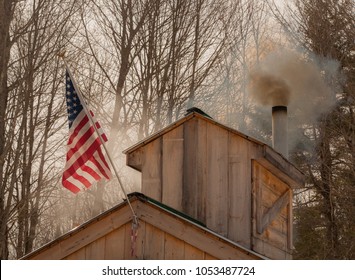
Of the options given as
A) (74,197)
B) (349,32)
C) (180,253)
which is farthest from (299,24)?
(180,253)

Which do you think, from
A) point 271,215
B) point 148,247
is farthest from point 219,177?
point 148,247

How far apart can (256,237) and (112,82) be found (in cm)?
1330

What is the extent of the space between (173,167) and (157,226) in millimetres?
3082

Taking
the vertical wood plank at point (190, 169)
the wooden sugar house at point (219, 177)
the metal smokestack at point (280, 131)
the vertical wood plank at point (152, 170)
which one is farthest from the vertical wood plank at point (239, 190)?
the metal smokestack at point (280, 131)

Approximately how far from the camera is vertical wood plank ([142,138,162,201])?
13.9 meters

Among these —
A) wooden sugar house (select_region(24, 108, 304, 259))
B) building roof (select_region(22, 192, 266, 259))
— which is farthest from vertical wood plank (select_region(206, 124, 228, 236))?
building roof (select_region(22, 192, 266, 259))

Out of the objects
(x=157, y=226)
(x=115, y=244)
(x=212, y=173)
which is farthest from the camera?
(x=212, y=173)

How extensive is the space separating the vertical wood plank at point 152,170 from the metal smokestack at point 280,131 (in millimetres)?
4532

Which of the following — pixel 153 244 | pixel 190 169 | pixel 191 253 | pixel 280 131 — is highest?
pixel 280 131

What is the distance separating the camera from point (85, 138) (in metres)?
10.6

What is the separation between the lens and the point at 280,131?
60.0 ft

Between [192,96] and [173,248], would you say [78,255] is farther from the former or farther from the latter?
[192,96]

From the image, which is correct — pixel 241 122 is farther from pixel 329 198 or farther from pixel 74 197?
pixel 74 197

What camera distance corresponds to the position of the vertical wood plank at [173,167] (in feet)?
45.2
